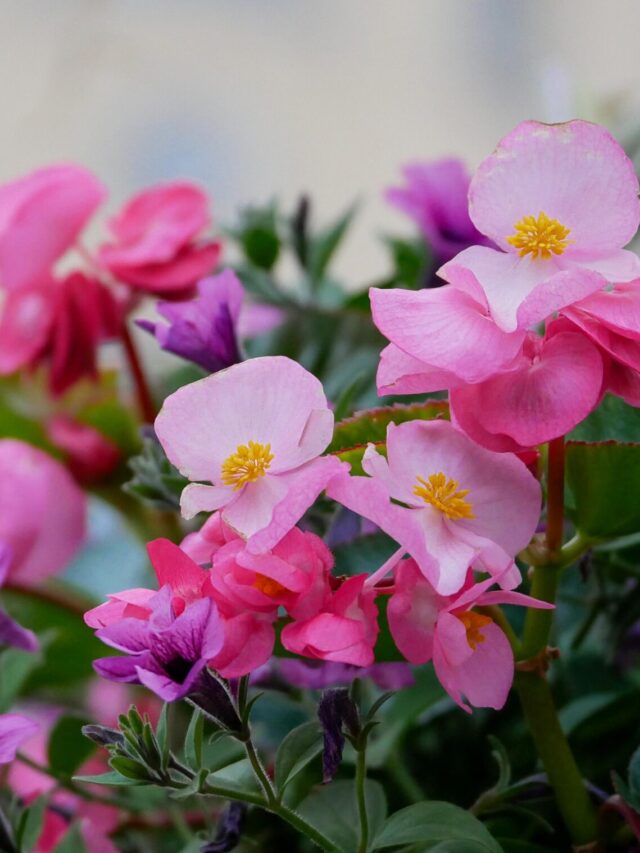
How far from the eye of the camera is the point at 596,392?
0.20 m

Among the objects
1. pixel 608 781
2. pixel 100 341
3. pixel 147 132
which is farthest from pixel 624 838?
pixel 147 132

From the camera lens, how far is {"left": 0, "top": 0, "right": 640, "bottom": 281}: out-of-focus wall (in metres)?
1.63

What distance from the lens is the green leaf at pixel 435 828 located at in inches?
9.0

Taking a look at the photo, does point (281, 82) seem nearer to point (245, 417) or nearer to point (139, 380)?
point (139, 380)

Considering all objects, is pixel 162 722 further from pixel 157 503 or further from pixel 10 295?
pixel 10 295

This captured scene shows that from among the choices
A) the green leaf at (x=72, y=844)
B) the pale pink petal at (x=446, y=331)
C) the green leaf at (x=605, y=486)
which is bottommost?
the green leaf at (x=72, y=844)

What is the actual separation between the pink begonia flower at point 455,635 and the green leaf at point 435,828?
32 mm

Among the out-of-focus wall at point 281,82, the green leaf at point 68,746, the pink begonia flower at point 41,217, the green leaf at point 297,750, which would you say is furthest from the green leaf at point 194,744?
the out-of-focus wall at point 281,82

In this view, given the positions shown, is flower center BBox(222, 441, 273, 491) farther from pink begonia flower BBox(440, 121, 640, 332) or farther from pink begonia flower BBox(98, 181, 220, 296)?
pink begonia flower BBox(98, 181, 220, 296)

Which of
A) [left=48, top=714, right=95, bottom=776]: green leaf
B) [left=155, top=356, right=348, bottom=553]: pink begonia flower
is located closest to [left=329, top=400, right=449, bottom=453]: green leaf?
[left=155, top=356, right=348, bottom=553]: pink begonia flower

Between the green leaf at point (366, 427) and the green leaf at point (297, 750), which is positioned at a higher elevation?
the green leaf at point (366, 427)

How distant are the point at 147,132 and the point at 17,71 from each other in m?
0.22

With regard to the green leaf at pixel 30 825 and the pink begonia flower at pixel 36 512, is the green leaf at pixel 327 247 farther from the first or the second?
the green leaf at pixel 30 825

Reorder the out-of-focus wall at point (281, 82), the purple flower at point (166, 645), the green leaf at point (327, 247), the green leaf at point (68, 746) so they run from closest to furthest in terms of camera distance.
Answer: the purple flower at point (166, 645) → the green leaf at point (68, 746) → the green leaf at point (327, 247) → the out-of-focus wall at point (281, 82)
